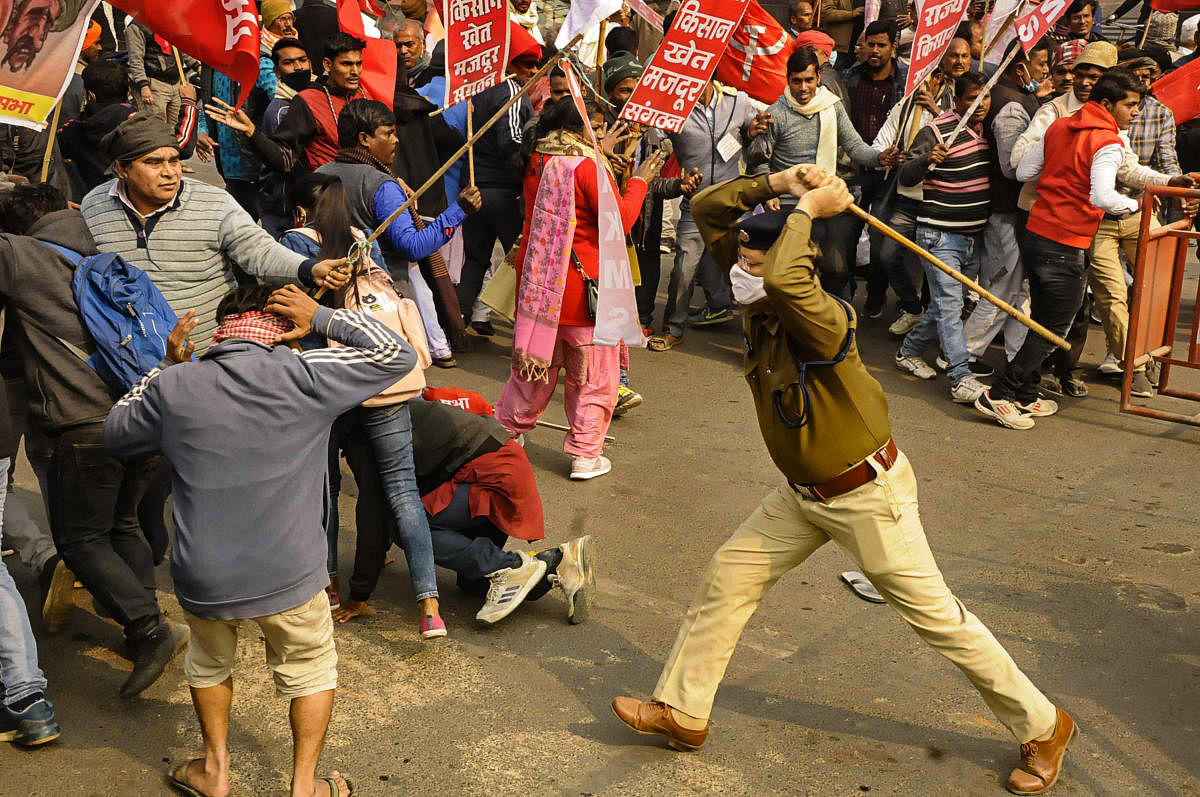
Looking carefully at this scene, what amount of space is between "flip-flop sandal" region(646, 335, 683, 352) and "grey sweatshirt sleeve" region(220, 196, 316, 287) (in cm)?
444

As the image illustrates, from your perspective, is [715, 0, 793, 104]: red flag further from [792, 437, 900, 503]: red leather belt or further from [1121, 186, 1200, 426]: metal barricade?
[792, 437, 900, 503]: red leather belt

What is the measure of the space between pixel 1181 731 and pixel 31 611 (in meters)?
4.37

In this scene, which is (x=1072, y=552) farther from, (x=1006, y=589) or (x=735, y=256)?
(x=735, y=256)

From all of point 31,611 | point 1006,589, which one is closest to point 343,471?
point 31,611

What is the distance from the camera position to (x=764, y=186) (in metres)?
4.00

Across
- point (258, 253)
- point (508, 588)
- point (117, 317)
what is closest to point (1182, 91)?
point (508, 588)

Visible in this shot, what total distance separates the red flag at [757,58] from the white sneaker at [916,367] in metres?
2.56

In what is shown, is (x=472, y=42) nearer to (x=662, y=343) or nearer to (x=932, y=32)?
(x=662, y=343)

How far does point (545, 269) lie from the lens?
6496 mm

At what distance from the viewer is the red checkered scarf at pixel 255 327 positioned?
357 cm

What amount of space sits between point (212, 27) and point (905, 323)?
5.56m

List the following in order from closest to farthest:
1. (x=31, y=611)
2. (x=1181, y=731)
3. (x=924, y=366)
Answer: (x=1181, y=731)
(x=31, y=611)
(x=924, y=366)

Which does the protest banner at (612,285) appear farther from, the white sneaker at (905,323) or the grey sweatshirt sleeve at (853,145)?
the white sneaker at (905,323)

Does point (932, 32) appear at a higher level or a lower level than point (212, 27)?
lower
